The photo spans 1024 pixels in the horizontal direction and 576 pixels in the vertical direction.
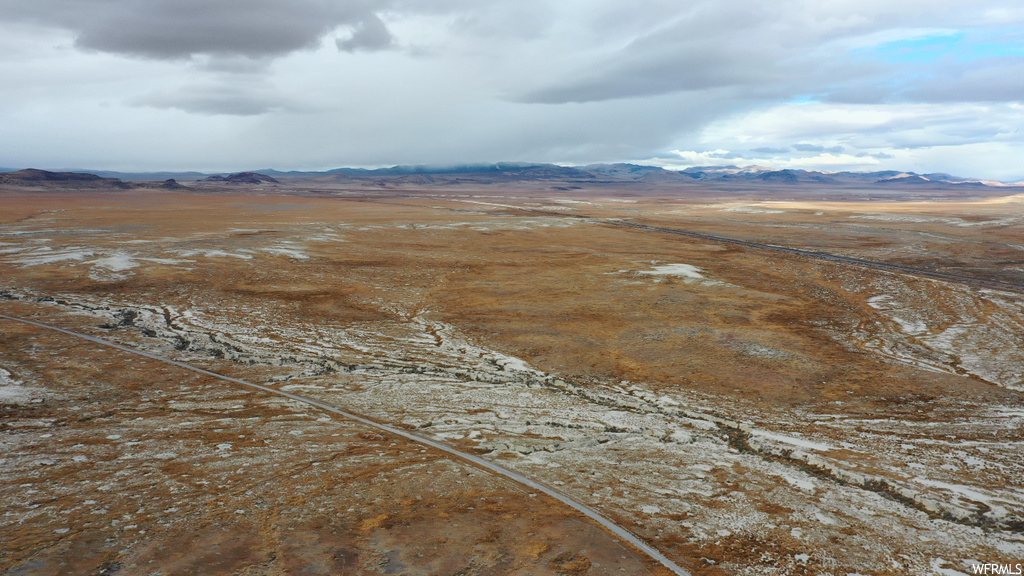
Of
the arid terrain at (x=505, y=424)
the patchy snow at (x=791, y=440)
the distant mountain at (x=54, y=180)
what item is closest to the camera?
the arid terrain at (x=505, y=424)

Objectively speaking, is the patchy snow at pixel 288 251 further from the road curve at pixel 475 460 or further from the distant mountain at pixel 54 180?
the distant mountain at pixel 54 180

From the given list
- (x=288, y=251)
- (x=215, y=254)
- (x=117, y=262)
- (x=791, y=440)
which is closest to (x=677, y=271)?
(x=791, y=440)

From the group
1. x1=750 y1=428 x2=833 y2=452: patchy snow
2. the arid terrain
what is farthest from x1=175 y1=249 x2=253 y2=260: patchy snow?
x1=750 y1=428 x2=833 y2=452: patchy snow

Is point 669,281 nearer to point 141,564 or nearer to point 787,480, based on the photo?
point 787,480

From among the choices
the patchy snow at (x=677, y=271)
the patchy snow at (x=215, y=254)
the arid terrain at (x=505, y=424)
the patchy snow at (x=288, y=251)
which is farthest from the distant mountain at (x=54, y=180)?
the patchy snow at (x=677, y=271)

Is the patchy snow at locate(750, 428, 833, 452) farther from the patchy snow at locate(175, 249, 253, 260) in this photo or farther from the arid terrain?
the patchy snow at locate(175, 249, 253, 260)

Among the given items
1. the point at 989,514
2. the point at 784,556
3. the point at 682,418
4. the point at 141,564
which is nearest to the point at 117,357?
the point at 141,564
